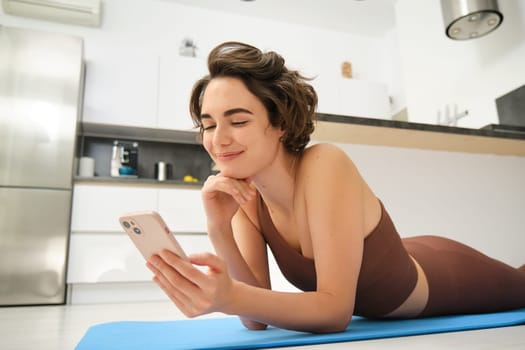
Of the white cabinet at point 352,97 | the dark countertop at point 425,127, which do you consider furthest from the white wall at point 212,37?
the dark countertop at point 425,127

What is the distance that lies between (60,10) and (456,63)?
11.5 feet

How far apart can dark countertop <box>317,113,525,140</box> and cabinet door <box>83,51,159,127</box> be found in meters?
2.32

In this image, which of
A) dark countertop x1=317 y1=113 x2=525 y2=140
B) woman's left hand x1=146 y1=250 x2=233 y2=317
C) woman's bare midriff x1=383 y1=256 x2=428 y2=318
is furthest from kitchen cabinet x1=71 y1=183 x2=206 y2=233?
woman's left hand x1=146 y1=250 x2=233 y2=317

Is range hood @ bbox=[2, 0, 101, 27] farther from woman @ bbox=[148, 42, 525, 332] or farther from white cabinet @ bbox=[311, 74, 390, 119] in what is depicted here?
woman @ bbox=[148, 42, 525, 332]

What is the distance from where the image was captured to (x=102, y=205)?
3051mm

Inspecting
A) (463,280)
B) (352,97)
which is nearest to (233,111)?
(463,280)

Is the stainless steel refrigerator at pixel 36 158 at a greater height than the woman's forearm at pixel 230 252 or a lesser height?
greater

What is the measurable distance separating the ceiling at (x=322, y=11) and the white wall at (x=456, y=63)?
0.33 m

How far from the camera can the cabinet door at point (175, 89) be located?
3.58 m

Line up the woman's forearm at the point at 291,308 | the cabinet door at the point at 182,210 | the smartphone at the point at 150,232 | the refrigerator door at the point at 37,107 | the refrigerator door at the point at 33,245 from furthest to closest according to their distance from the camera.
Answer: the cabinet door at the point at 182,210 < the refrigerator door at the point at 37,107 < the refrigerator door at the point at 33,245 < the woman's forearm at the point at 291,308 < the smartphone at the point at 150,232

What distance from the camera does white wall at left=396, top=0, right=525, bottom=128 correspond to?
279cm

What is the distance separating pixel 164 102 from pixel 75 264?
1.54 m

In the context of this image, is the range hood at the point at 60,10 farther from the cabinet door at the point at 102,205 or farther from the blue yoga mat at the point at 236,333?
the blue yoga mat at the point at 236,333

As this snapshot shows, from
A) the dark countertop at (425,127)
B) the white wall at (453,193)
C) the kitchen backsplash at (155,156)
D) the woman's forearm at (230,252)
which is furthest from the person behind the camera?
the kitchen backsplash at (155,156)
